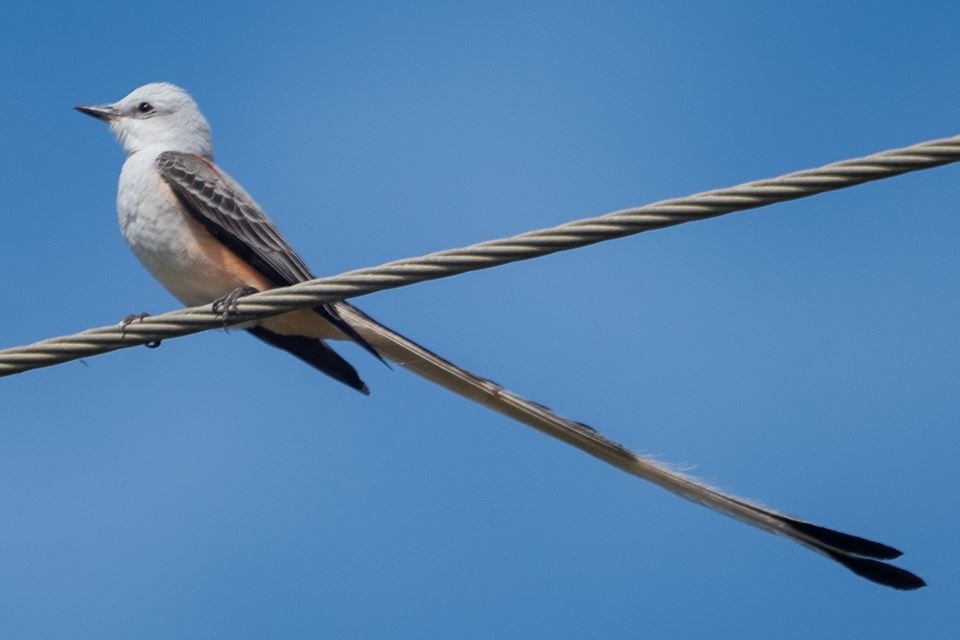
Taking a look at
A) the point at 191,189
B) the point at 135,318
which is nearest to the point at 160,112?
the point at 191,189

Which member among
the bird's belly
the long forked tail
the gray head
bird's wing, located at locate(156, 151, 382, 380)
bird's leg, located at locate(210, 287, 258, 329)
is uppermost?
the gray head

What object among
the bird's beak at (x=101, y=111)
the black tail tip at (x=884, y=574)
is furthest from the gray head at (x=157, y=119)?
the black tail tip at (x=884, y=574)

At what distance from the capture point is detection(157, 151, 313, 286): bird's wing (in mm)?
5602

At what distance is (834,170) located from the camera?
3.43 meters

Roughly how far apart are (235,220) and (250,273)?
234 millimetres

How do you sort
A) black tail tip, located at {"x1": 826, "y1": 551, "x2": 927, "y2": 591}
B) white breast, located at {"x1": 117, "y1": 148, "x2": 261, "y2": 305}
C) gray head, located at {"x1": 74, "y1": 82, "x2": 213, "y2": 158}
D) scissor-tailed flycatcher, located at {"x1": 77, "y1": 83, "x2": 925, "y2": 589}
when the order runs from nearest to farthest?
black tail tip, located at {"x1": 826, "y1": 551, "x2": 927, "y2": 591} → scissor-tailed flycatcher, located at {"x1": 77, "y1": 83, "x2": 925, "y2": 589} → white breast, located at {"x1": 117, "y1": 148, "x2": 261, "y2": 305} → gray head, located at {"x1": 74, "y1": 82, "x2": 213, "y2": 158}

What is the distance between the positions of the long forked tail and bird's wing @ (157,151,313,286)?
428 mm

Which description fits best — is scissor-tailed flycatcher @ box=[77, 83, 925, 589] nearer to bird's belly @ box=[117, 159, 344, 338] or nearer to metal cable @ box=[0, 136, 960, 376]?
bird's belly @ box=[117, 159, 344, 338]

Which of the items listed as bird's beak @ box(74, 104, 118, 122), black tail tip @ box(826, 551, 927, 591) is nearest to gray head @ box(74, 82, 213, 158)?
bird's beak @ box(74, 104, 118, 122)

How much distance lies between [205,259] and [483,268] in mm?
2131

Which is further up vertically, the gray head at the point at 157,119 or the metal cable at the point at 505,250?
the gray head at the point at 157,119

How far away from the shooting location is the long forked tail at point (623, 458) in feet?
14.1

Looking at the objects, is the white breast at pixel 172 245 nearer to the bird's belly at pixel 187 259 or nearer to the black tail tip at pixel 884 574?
the bird's belly at pixel 187 259

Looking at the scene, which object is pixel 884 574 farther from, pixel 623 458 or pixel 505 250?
pixel 505 250
